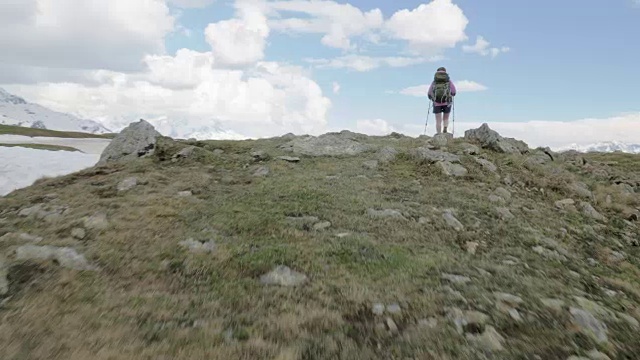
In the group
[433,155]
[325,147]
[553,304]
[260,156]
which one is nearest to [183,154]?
[260,156]

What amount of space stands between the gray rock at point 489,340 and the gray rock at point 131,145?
1670 cm

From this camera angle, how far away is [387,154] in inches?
805

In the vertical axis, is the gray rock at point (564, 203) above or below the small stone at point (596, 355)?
above

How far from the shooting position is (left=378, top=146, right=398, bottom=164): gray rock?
65.3ft

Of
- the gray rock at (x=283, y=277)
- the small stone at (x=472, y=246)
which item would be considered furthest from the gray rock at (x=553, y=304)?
the gray rock at (x=283, y=277)

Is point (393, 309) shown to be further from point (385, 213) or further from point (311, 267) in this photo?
point (385, 213)

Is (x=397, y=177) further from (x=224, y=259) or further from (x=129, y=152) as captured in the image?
(x=129, y=152)

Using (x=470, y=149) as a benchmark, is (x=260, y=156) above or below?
below

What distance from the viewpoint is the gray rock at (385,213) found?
12.1 meters

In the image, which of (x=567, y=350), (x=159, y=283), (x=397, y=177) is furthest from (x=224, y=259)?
(x=397, y=177)

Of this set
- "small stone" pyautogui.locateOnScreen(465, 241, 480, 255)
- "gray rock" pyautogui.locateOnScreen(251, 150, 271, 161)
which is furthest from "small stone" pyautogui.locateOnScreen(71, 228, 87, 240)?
"gray rock" pyautogui.locateOnScreen(251, 150, 271, 161)

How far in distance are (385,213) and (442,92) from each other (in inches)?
597

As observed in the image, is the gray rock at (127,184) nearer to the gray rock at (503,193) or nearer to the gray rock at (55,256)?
the gray rock at (55,256)

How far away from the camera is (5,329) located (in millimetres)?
5609
